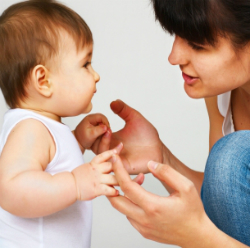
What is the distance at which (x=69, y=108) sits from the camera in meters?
1.33

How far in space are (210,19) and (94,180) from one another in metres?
0.51

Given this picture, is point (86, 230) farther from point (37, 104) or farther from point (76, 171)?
point (37, 104)

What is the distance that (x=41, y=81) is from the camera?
128cm

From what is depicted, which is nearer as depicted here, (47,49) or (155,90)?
(47,49)

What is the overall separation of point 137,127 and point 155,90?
2.79ft

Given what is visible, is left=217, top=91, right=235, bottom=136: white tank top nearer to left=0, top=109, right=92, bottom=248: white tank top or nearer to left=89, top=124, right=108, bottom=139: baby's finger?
left=89, top=124, right=108, bottom=139: baby's finger

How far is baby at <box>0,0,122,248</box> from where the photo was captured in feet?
3.76

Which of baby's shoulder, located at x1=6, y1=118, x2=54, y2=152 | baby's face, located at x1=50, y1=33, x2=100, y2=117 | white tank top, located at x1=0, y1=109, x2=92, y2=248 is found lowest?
white tank top, located at x1=0, y1=109, x2=92, y2=248

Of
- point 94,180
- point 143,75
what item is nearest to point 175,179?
point 94,180

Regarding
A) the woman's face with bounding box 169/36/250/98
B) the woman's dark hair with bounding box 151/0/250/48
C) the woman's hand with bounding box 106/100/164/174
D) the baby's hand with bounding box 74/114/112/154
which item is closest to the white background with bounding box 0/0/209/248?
the woman's hand with bounding box 106/100/164/174

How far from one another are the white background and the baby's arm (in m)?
1.19

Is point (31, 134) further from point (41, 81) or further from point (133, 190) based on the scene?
point (133, 190)

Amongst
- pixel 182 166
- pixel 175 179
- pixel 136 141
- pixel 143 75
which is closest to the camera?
pixel 175 179

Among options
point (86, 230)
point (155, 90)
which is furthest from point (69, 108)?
point (155, 90)
